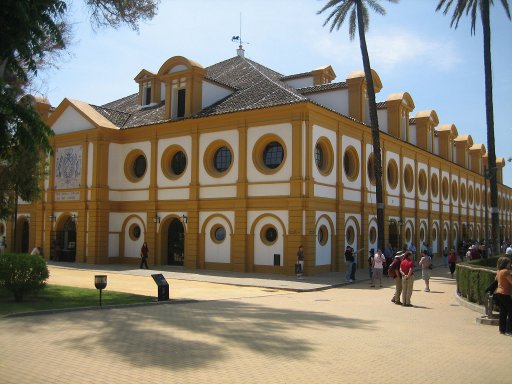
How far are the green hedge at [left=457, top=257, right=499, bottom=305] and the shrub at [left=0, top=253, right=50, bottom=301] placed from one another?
42.9ft

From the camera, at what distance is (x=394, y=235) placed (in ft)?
121

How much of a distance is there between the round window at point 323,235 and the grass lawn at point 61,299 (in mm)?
12704

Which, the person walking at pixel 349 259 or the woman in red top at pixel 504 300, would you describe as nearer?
the woman in red top at pixel 504 300

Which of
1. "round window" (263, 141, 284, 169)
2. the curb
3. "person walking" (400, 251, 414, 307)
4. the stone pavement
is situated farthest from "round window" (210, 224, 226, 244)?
the curb

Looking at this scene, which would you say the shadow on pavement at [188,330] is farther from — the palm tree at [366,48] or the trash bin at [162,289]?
the palm tree at [366,48]

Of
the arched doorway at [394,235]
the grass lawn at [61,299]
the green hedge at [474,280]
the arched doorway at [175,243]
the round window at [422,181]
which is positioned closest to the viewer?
the grass lawn at [61,299]

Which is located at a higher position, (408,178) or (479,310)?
(408,178)

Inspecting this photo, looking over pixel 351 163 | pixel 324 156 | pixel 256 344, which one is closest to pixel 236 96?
pixel 324 156

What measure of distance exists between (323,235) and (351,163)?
5703 millimetres

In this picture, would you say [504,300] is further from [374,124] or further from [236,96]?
[236,96]

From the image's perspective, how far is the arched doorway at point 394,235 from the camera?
120 ft

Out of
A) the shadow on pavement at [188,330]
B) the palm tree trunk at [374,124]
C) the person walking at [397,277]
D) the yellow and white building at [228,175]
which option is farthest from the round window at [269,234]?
the shadow on pavement at [188,330]

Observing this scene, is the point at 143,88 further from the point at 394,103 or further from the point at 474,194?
the point at 474,194

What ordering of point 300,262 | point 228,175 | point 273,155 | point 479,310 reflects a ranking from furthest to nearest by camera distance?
point 228,175 < point 273,155 < point 300,262 < point 479,310
